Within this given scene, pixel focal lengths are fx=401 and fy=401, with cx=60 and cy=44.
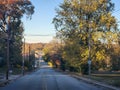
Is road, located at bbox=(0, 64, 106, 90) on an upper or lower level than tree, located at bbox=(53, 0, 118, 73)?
lower

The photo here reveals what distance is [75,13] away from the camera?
75.8 metres

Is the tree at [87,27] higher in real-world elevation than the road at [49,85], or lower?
higher

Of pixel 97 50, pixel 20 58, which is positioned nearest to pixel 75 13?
pixel 97 50

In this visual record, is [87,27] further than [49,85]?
Yes

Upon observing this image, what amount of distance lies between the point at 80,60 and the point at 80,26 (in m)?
6.30

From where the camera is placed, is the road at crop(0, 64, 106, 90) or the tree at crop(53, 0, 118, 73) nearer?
the road at crop(0, 64, 106, 90)

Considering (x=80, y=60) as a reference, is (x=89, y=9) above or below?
above

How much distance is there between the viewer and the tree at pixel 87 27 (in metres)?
73.6

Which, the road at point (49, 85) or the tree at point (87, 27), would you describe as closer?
the road at point (49, 85)

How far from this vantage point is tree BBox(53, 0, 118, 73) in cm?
7356

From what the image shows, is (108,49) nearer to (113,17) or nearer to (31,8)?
(113,17)

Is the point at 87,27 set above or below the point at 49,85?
above

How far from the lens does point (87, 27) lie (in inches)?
2948

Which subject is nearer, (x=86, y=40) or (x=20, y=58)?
(x=86, y=40)
